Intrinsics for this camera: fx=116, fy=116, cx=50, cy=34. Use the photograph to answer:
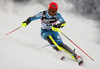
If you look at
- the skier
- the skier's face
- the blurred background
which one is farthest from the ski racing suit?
the blurred background

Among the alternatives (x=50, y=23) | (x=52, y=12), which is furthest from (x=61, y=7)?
(x=52, y=12)

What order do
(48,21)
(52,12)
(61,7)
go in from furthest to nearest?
(61,7), (48,21), (52,12)

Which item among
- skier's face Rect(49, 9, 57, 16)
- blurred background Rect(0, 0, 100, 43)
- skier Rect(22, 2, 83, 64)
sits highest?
skier's face Rect(49, 9, 57, 16)

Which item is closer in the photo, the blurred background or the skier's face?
the skier's face

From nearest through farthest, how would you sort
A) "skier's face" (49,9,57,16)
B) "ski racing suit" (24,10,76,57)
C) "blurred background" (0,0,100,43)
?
"skier's face" (49,9,57,16), "ski racing suit" (24,10,76,57), "blurred background" (0,0,100,43)

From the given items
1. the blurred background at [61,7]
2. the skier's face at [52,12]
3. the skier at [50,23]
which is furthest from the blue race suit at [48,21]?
the blurred background at [61,7]

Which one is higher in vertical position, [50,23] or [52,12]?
[52,12]

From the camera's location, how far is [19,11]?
401 inches

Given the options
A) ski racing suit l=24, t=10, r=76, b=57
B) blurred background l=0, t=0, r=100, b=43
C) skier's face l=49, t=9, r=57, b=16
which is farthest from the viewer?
blurred background l=0, t=0, r=100, b=43

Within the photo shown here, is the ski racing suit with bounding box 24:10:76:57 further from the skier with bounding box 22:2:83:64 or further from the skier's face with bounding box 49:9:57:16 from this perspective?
the skier's face with bounding box 49:9:57:16

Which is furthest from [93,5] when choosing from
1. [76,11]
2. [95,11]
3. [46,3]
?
[46,3]

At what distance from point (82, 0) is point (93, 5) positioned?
160cm

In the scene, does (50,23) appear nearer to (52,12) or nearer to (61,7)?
(52,12)

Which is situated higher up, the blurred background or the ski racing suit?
the ski racing suit
